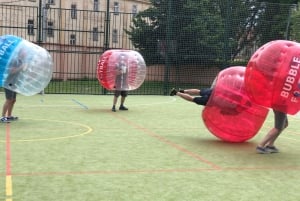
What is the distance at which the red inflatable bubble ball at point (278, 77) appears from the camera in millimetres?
6801

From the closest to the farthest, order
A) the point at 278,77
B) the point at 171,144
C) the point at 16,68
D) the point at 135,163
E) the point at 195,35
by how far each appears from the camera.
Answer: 1. the point at 135,163
2. the point at 278,77
3. the point at 171,144
4. the point at 16,68
5. the point at 195,35

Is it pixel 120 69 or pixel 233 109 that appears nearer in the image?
pixel 233 109

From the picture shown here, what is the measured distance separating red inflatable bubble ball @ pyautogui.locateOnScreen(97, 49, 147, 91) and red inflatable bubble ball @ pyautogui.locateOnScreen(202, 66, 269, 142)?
14.7ft

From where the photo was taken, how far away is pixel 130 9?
5362cm

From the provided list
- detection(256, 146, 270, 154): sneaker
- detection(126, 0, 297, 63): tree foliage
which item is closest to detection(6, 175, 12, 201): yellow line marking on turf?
detection(256, 146, 270, 154): sneaker

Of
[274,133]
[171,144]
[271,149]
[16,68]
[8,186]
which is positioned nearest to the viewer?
[8,186]

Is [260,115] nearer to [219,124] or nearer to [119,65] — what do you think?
[219,124]

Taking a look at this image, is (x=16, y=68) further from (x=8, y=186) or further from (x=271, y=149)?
(x=271, y=149)

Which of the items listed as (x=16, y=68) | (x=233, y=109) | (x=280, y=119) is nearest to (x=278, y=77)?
(x=280, y=119)

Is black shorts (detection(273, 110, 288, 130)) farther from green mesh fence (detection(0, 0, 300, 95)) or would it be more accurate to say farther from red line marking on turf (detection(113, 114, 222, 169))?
green mesh fence (detection(0, 0, 300, 95))

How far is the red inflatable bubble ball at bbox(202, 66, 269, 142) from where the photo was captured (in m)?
8.01

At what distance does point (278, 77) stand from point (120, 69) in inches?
239

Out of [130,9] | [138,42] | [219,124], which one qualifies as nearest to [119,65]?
[219,124]

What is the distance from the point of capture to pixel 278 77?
684cm
